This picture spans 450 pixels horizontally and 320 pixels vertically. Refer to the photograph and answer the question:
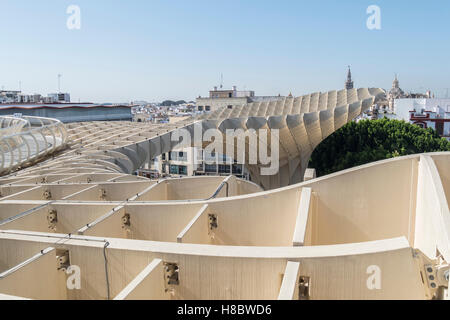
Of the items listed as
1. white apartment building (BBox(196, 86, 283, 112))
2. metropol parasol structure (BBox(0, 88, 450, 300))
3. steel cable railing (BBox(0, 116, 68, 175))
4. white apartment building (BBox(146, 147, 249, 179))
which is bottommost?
white apartment building (BBox(146, 147, 249, 179))

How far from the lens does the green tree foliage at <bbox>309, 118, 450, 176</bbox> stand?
3019 centimetres

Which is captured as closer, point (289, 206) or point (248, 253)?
point (248, 253)

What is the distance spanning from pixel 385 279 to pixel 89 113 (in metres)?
59.0

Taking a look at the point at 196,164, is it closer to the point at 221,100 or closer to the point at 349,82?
the point at 221,100

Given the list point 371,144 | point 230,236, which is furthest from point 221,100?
point 230,236

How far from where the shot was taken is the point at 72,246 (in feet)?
25.4

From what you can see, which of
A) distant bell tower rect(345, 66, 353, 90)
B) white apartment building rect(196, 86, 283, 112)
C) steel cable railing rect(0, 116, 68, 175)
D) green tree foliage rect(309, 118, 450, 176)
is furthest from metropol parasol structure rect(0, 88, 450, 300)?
distant bell tower rect(345, 66, 353, 90)

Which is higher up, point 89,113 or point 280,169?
point 89,113

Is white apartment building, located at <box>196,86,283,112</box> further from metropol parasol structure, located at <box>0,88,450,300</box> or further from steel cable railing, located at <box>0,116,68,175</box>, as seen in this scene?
metropol parasol structure, located at <box>0,88,450,300</box>

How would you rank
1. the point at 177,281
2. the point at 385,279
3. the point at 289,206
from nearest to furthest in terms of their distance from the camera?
the point at 385,279, the point at 177,281, the point at 289,206

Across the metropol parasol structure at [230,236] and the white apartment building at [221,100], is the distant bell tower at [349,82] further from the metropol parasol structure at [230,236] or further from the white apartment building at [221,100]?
the metropol parasol structure at [230,236]

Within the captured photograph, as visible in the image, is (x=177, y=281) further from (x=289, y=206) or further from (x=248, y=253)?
(x=289, y=206)
